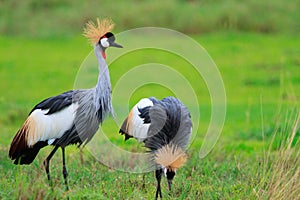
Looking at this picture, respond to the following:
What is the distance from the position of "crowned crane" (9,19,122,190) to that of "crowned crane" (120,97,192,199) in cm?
36

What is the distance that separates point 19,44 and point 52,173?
8158 millimetres

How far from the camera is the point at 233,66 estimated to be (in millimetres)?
12461

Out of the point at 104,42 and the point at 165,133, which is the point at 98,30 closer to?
the point at 104,42

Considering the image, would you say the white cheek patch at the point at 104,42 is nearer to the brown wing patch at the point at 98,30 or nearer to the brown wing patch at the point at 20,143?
the brown wing patch at the point at 98,30

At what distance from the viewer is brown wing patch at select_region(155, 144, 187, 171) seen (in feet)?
17.8

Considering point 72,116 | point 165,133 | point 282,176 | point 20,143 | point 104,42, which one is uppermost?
point 104,42

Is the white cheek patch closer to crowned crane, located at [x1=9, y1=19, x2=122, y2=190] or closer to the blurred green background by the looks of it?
crowned crane, located at [x1=9, y1=19, x2=122, y2=190]

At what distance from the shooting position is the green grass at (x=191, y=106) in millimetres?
5445

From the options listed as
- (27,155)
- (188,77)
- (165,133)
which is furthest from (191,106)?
(27,155)

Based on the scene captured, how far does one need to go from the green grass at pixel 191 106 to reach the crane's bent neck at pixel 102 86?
Result: 612 millimetres

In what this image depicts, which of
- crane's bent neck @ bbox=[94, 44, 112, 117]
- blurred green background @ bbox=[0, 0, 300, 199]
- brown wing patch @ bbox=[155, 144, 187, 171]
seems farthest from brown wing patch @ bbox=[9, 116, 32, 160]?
brown wing patch @ bbox=[155, 144, 187, 171]

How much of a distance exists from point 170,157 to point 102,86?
0.74 meters

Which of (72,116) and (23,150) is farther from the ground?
(72,116)

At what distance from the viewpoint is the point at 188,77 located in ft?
39.2
